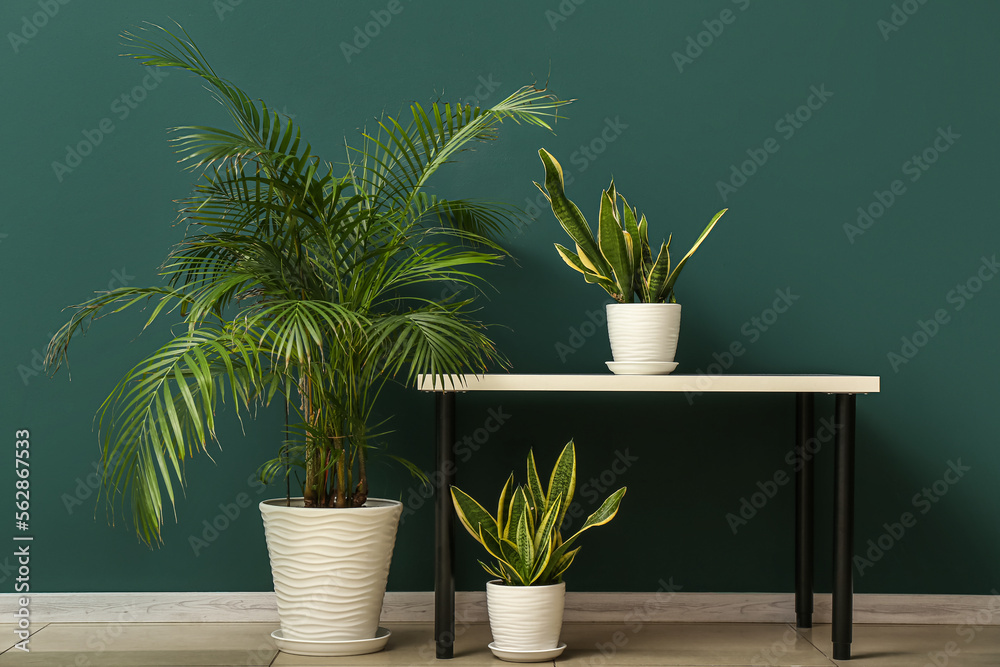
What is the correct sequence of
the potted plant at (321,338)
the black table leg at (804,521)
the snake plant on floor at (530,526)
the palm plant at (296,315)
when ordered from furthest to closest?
the black table leg at (804,521)
the snake plant on floor at (530,526)
the potted plant at (321,338)
the palm plant at (296,315)

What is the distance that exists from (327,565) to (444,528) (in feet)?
0.96

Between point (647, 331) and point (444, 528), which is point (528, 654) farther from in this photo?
point (647, 331)

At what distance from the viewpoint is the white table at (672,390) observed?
2018mm

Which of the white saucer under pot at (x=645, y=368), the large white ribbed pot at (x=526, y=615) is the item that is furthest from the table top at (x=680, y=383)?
the large white ribbed pot at (x=526, y=615)

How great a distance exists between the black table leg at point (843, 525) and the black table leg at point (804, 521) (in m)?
0.32

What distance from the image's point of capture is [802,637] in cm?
234

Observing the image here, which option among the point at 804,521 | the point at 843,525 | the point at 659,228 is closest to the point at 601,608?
Answer: the point at 804,521

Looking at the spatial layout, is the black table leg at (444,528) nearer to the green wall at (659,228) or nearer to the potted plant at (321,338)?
the potted plant at (321,338)

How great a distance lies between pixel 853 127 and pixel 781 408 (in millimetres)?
875

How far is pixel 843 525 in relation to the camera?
2.09 meters

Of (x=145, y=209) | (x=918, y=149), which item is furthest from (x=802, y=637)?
(x=145, y=209)

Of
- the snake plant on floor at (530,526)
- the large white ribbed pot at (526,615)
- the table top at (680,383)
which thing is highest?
the table top at (680,383)

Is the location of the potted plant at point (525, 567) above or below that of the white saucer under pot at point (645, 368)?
below

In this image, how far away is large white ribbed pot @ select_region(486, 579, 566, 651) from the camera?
206cm
